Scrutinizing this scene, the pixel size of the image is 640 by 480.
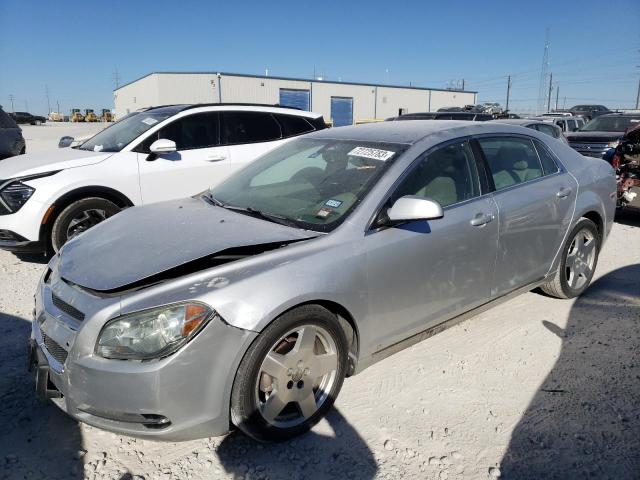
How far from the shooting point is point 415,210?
Result: 9.01ft

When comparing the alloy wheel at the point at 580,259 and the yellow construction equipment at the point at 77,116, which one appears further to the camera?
the yellow construction equipment at the point at 77,116

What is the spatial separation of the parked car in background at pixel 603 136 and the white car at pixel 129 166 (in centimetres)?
822

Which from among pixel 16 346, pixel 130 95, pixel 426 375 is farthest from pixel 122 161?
pixel 130 95

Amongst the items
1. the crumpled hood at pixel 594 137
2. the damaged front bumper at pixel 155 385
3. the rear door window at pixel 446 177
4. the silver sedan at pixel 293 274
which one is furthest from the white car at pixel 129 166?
the crumpled hood at pixel 594 137

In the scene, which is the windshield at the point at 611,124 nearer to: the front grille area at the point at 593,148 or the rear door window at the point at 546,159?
the front grille area at the point at 593,148

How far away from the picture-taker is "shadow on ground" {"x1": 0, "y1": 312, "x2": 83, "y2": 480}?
95.2 inches

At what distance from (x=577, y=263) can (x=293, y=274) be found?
3152 mm

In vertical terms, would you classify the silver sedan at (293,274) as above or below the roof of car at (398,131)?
below

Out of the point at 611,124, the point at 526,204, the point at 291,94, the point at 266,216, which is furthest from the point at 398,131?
the point at 291,94

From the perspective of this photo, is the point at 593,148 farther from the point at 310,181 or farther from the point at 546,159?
the point at 310,181

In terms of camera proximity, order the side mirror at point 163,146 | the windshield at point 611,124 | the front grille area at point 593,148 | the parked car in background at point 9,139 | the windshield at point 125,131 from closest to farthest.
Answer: the side mirror at point 163,146, the windshield at point 125,131, the parked car in background at point 9,139, the front grille area at point 593,148, the windshield at point 611,124

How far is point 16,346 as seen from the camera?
360 cm

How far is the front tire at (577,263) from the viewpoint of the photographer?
169 inches

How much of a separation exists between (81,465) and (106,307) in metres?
0.86
